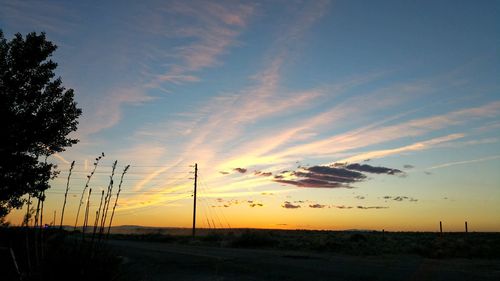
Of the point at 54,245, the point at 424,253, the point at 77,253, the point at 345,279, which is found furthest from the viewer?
the point at 424,253

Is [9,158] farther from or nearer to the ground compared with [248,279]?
farther from the ground

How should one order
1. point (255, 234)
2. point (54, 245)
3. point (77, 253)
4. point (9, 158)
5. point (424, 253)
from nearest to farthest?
point (77, 253) < point (54, 245) < point (9, 158) < point (424, 253) < point (255, 234)

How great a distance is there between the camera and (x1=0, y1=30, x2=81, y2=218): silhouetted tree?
16.2 metres

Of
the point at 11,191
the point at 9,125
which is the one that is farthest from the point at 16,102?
the point at 11,191

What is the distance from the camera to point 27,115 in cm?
1708

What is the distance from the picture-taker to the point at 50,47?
740 inches

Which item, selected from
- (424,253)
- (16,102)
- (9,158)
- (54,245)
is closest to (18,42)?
(16,102)

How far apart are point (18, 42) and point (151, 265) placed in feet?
36.2

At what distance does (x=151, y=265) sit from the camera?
17078mm

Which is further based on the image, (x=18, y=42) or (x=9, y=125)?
(x=18, y=42)

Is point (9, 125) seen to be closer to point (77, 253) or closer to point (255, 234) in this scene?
point (77, 253)

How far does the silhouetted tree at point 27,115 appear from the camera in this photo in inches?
637

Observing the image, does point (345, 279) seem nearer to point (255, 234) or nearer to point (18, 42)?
point (18, 42)

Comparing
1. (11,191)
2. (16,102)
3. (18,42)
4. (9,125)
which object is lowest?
(11,191)
